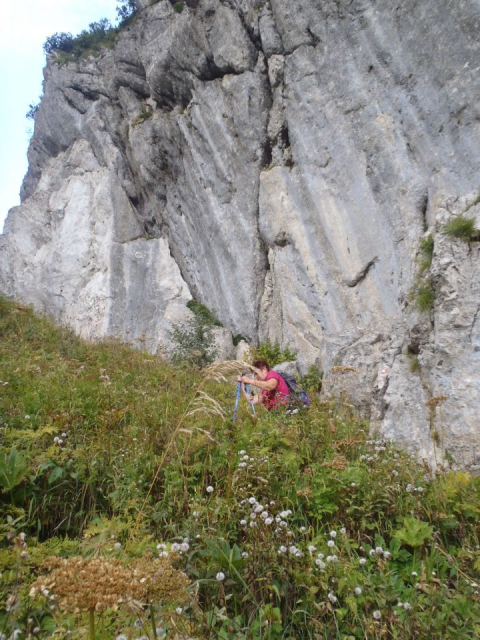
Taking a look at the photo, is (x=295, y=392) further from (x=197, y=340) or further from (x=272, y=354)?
(x=197, y=340)

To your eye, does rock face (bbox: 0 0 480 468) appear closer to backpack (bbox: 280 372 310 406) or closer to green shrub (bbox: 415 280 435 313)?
green shrub (bbox: 415 280 435 313)

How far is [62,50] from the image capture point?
89.5ft

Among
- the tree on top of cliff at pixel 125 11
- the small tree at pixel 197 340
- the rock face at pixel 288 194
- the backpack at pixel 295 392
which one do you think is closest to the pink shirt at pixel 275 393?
the backpack at pixel 295 392

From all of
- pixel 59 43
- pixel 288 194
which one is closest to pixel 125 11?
pixel 59 43

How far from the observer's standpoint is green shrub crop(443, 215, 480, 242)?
22.9 ft

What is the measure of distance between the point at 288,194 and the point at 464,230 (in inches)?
324

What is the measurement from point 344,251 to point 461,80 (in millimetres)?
4909

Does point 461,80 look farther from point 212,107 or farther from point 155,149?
point 155,149

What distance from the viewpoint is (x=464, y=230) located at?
706 centimetres

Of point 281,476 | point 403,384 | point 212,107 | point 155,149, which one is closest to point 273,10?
point 212,107

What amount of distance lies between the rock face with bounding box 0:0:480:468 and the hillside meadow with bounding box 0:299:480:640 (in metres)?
1.24

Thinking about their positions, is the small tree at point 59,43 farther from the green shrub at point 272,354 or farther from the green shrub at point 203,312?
the green shrub at point 272,354

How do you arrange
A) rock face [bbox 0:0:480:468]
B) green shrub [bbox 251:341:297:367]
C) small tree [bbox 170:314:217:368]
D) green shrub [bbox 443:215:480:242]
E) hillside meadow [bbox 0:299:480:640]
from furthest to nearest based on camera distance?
small tree [bbox 170:314:217:368] < green shrub [bbox 251:341:297:367] < rock face [bbox 0:0:480:468] < green shrub [bbox 443:215:480:242] < hillside meadow [bbox 0:299:480:640]

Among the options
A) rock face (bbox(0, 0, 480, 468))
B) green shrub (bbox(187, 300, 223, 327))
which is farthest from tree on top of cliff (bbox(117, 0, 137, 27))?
green shrub (bbox(187, 300, 223, 327))
